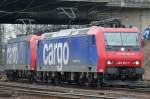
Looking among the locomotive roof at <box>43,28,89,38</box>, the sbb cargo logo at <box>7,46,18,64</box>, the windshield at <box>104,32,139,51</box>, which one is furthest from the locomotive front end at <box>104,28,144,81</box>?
the sbb cargo logo at <box>7,46,18,64</box>

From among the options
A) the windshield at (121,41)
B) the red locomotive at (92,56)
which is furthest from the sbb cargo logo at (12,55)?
the windshield at (121,41)

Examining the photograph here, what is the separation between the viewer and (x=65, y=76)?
1292 inches

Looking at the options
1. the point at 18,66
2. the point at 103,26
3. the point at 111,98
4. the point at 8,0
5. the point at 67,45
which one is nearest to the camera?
the point at 111,98

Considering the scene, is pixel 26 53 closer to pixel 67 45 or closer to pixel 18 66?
pixel 18 66

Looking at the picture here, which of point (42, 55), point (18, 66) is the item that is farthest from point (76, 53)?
point (18, 66)

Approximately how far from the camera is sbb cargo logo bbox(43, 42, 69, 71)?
105ft

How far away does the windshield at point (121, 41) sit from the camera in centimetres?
2766

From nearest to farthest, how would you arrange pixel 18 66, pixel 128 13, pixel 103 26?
pixel 103 26 → pixel 18 66 → pixel 128 13

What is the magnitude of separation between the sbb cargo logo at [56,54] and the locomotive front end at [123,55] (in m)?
4.41

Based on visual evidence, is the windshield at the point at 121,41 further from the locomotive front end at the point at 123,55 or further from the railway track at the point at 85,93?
the railway track at the point at 85,93

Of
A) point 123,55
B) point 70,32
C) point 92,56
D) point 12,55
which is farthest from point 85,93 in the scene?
point 12,55

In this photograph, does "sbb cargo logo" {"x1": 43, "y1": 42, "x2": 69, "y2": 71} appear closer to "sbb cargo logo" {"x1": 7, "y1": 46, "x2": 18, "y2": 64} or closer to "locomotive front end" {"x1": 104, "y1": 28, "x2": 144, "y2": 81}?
"locomotive front end" {"x1": 104, "y1": 28, "x2": 144, "y2": 81}

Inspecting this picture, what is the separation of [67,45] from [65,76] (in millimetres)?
2145

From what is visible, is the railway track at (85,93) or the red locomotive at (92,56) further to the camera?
the red locomotive at (92,56)
